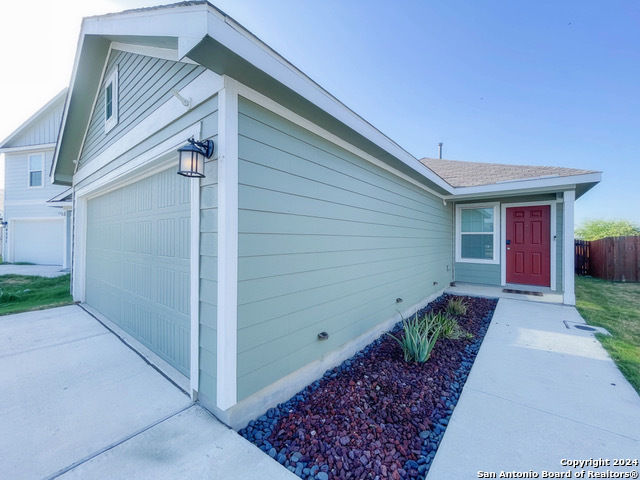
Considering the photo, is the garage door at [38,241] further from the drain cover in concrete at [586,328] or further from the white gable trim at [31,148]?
the drain cover in concrete at [586,328]

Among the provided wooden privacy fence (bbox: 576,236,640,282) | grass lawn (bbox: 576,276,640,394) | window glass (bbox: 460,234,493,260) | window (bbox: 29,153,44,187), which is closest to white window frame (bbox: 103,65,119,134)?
grass lawn (bbox: 576,276,640,394)

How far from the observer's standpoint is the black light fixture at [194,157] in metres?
1.88

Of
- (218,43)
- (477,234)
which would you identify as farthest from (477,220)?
(218,43)

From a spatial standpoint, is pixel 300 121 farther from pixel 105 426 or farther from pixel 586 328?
pixel 586 328

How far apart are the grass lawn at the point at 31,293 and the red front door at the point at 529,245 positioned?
9.86m

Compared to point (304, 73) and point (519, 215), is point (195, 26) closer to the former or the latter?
point (304, 73)

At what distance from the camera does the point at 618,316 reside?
4641 millimetres

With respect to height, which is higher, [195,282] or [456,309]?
[195,282]

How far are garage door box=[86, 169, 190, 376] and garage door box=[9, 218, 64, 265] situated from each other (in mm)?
9523

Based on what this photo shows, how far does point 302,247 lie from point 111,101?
3.98 metres

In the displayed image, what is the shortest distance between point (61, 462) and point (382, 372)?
2.54m

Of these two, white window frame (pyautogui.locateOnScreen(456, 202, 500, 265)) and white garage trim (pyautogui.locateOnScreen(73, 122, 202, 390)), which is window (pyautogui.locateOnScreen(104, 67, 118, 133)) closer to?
white garage trim (pyautogui.locateOnScreen(73, 122, 202, 390))

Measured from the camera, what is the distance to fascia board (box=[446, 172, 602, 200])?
4920 millimetres

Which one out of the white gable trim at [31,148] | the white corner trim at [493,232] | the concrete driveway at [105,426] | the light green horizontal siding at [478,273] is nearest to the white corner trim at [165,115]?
the concrete driveway at [105,426]
